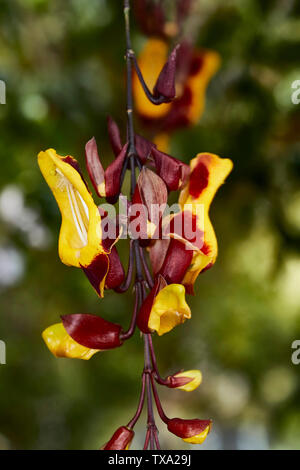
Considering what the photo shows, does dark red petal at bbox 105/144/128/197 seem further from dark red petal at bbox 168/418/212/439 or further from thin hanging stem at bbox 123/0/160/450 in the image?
dark red petal at bbox 168/418/212/439

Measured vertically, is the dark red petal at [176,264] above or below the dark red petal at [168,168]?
below

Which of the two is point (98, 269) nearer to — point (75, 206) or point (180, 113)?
point (75, 206)

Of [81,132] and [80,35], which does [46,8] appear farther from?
[81,132]

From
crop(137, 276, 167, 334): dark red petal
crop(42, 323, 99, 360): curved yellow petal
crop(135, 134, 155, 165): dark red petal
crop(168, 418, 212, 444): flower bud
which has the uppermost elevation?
crop(135, 134, 155, 165): dark red petal

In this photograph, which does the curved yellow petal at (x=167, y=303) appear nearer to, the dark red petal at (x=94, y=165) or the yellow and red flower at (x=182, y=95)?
the dark red petal at (x=94, y=165)

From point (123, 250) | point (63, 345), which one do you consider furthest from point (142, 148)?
point (123, 250)

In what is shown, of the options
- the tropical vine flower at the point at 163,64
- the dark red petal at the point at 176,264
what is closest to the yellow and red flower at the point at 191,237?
the dark red petal at the point at 176,264

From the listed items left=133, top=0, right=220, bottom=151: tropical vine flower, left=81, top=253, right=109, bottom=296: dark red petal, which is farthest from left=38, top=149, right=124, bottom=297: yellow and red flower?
left=133, top=0, right=220, bottom=151: tropical vine flower
